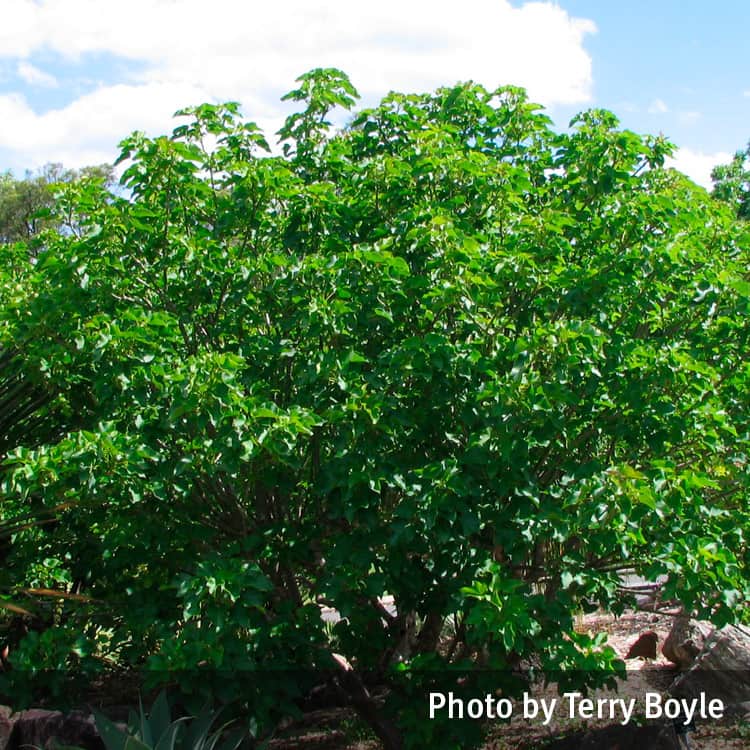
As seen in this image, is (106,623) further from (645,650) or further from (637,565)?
(645,650)

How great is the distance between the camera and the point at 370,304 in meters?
3.96

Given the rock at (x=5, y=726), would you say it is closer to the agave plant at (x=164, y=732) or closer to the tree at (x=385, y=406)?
the tree at (x=385, y=406)

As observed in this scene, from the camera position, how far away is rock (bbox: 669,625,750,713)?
5949mm

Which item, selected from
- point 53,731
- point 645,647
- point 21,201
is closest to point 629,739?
point 645,647

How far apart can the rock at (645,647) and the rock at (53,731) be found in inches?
176

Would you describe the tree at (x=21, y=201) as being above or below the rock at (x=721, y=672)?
above

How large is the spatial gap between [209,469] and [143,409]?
48 centimetres

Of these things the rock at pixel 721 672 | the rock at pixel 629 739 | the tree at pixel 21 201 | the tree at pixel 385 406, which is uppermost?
the tree at pixel 21 201

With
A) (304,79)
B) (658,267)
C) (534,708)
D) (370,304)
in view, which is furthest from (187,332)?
(534,708)

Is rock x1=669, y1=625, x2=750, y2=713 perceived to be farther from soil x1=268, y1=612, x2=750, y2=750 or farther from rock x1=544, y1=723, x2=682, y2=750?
rock x1=544, y1=723, x2=682, y2=750

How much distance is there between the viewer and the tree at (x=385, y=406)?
3.53 meters

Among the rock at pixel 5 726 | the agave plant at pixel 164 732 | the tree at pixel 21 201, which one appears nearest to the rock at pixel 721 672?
the agave plant at pixel 164 732

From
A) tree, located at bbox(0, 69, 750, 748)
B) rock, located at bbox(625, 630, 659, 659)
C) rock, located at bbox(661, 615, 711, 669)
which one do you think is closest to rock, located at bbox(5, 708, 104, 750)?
tree, located at bbox(0, 69, 750, 748)

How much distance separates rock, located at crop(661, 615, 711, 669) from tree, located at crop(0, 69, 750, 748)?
8.04 feet
